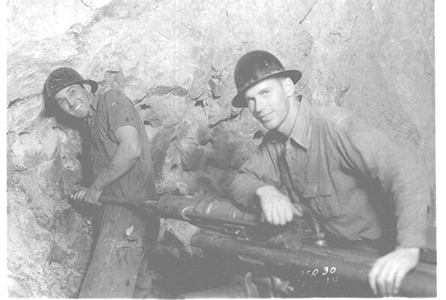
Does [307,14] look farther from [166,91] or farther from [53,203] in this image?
[53,203]

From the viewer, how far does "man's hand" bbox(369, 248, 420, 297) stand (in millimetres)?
1868

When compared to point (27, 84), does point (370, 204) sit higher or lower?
lower

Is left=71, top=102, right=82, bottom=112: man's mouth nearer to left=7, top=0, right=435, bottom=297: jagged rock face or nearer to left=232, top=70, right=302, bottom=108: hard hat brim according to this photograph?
left=7, top=0, right=435, bottom=297: jagged rock face

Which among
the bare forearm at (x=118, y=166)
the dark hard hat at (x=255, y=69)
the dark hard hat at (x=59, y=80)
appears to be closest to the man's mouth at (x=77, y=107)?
the dark hard hat at (x=59, y=80)

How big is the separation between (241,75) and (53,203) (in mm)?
2208

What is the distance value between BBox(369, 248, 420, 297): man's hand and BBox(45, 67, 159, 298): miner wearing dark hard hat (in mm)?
1780

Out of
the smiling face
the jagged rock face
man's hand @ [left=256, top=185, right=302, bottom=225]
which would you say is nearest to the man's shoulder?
the jagged rock face

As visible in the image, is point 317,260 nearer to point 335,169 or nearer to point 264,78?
point 335,169

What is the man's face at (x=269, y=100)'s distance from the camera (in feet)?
8.13

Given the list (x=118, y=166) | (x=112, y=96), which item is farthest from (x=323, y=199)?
(x=112, y=96)

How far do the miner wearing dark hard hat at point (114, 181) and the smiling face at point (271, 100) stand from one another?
3.57ft

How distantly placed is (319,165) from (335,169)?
9 centimetres

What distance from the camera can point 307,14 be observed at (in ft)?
13.9
